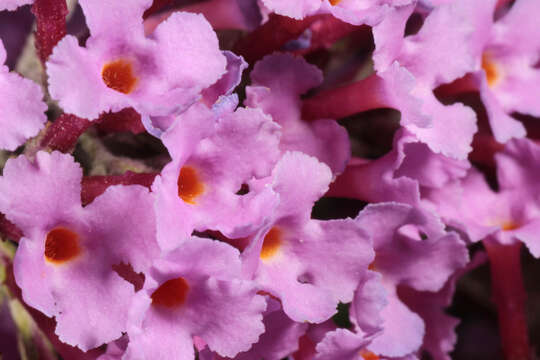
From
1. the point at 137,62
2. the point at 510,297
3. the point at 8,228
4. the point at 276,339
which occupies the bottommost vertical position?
the point at 510,297

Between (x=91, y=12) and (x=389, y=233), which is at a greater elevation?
(x=91, y=12)

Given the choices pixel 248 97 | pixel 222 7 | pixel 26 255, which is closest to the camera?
pixel 26 255

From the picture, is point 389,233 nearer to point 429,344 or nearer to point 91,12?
point 429,344

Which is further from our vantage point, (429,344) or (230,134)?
(429,344)

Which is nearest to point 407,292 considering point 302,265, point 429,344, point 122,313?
point 429,344

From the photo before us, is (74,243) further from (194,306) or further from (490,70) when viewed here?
(490,70)

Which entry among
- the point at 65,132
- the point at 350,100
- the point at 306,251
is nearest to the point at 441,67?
the point at 350,100

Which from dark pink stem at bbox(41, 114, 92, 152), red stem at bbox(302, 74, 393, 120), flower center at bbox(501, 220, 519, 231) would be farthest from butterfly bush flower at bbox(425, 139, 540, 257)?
dark pink stem at bbox(41, 114, 92, 152)

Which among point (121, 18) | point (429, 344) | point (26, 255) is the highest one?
point (121, 18)
